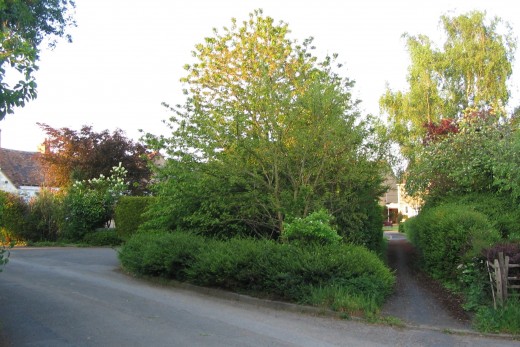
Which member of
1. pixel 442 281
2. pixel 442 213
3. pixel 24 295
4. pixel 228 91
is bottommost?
pixel 24 295

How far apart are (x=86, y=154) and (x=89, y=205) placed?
4.71 meters

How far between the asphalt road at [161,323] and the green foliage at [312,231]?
72.4 inches

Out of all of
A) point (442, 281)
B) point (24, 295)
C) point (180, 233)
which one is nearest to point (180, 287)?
point (180, 233)

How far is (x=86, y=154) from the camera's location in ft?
94.6

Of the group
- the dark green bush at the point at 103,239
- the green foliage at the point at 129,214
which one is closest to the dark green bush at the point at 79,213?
the dark green bush at the point at 103,239

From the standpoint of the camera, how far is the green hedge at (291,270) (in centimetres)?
974

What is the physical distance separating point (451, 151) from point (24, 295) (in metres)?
14.3

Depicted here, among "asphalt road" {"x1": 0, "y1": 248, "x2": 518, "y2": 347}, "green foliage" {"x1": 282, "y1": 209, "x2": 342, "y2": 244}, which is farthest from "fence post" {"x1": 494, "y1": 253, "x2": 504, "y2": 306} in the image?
"green foliage" {"x1": 282, "y1": 209, "x2": 342, "y2": 244}

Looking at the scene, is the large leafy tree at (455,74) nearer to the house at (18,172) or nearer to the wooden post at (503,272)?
the wooden post at (503,272)

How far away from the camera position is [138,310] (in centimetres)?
925

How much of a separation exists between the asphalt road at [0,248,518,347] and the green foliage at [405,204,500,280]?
11.8 ft

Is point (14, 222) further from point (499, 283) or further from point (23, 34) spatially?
point (499, 283)

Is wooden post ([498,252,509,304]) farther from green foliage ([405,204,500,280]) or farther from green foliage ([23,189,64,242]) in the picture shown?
green foliage ([23,189,64,242])

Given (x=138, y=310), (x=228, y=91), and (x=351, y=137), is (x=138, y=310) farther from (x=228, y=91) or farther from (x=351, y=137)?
(x=228, y=91)
